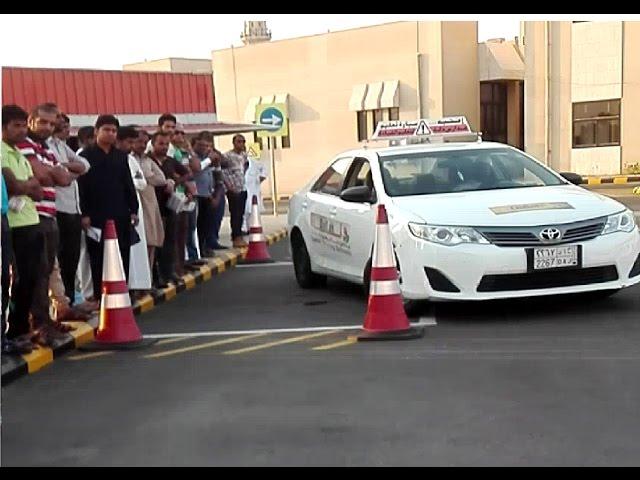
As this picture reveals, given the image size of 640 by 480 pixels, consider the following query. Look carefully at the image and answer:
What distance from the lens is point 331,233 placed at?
28.2ft

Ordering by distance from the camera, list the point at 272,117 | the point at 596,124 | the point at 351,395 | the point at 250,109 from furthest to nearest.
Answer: the point at 250,109 → the point at 596,124 → the point at 272,117 → the point at 351,395

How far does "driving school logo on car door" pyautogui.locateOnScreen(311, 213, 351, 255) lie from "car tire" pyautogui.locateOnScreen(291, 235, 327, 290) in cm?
40

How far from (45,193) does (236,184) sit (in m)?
7.18

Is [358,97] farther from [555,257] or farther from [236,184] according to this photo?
[555,257]

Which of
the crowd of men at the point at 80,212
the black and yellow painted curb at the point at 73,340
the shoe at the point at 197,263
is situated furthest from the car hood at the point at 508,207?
the shoe at the point at 197,263

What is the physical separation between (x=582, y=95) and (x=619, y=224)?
76.8 ft

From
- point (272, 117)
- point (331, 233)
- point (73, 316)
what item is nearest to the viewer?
point (73, 316)

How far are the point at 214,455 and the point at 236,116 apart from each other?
31765 millimetres

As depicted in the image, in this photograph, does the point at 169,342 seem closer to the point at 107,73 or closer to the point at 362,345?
the point at 362,345

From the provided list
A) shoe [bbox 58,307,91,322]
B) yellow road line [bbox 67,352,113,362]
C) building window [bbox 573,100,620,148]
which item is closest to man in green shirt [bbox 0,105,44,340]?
yellow road line [bbox 67,352,113,362]

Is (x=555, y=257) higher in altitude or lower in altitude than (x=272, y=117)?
lower

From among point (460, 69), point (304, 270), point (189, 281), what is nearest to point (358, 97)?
point (460, 69)

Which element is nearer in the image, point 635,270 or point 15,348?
point 15,348

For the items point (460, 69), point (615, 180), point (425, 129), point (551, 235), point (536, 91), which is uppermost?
point (460, 69)
